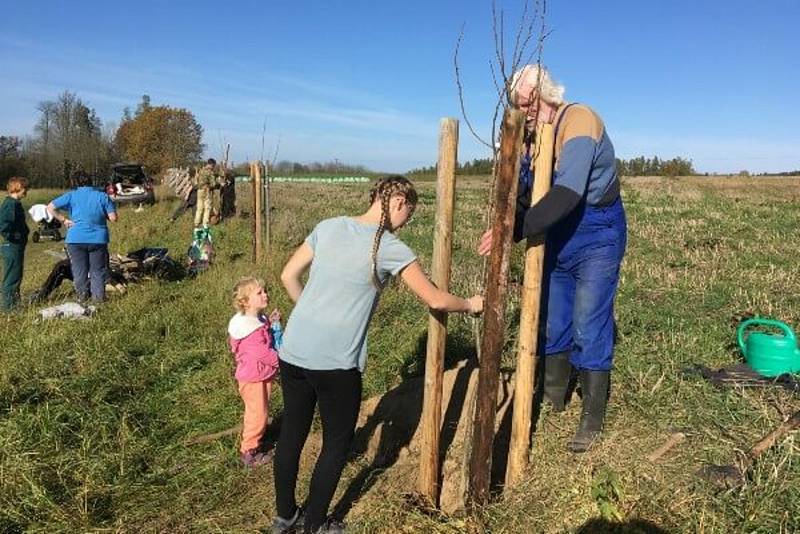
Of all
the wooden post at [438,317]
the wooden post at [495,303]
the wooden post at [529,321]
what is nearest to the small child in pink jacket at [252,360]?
the wooden post at [438,317]

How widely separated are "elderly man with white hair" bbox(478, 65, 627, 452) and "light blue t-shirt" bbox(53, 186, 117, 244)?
20.0ft

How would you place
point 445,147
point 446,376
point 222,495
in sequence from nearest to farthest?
1. point 445,147
2. point 222,495
3. point 446,376

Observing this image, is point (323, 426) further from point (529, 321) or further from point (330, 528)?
point (529, 321)

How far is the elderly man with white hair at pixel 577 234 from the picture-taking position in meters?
3.10

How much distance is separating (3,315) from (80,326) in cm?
114

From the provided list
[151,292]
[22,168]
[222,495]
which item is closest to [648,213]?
[151,292]

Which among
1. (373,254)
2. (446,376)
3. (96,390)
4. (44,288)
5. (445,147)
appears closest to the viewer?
(373,254)

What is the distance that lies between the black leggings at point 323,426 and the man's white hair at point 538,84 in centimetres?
165

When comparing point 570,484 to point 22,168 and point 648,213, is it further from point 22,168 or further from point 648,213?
point 22,168

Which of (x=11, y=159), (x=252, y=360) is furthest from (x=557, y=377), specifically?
(x=11, y=159)

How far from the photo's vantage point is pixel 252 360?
405 centimetres

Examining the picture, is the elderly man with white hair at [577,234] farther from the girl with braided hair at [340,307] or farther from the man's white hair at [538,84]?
→ the girl with braided hair at [340,307]

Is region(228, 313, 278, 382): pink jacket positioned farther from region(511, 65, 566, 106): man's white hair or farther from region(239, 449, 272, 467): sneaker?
region(511, 65, 566, 106): man's white hair

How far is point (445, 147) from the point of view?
3236 millimetres
